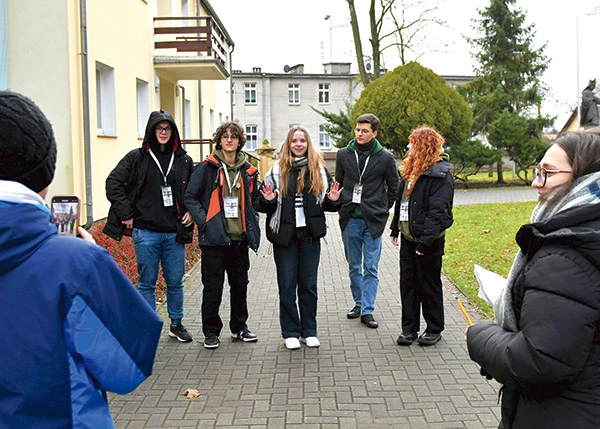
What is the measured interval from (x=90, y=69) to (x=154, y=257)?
291 inches

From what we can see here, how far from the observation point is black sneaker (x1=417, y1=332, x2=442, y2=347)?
6305 mm

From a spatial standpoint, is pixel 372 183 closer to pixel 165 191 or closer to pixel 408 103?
pixel 165 191

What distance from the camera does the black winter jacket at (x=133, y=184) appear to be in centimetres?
613

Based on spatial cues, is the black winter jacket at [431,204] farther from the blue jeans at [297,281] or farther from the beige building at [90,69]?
the beige building at [90,69]

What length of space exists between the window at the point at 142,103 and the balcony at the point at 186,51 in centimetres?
110

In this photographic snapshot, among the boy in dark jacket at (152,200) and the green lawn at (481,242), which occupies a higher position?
the boy in dark jacket at (152,200)

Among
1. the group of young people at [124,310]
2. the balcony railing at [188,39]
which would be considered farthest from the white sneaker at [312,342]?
the balcony railing at [188,39]

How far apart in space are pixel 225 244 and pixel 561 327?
4394mm

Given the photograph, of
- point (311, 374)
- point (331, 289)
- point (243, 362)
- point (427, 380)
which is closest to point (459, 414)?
point (427, 380)

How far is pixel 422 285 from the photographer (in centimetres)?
619

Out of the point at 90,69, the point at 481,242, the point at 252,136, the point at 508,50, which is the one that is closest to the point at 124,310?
the point at 90,69

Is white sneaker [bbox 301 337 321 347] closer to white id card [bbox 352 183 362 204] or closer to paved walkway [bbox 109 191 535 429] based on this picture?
→ paved walkway [bbox 109 191 535 429]

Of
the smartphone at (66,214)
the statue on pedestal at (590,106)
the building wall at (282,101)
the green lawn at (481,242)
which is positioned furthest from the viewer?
the building wall at (282,101)

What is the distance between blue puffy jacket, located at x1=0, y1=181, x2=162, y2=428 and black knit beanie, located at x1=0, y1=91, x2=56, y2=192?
0.06 m
